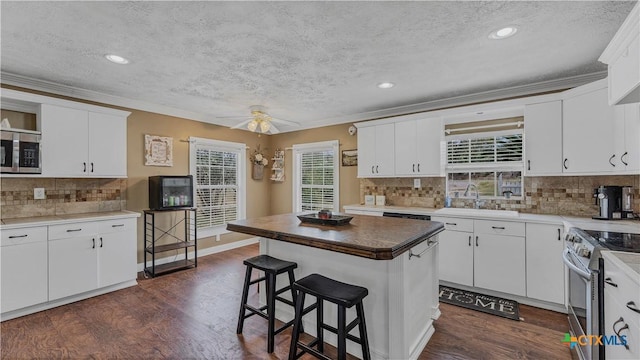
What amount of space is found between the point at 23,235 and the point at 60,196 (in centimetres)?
81

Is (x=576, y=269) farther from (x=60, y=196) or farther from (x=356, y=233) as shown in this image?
(x=60, y=196)

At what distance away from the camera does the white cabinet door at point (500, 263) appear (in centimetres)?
295

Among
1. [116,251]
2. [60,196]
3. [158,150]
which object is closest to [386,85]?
[158,150]

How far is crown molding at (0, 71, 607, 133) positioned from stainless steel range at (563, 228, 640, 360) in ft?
6.21

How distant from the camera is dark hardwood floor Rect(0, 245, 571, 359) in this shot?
2182 millimetres

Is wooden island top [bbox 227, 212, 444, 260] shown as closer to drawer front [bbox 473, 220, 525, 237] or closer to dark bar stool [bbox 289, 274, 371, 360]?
dark bar stool [bbox 289, 274, 371, 360]

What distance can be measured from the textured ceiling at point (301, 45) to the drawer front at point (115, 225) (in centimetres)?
160

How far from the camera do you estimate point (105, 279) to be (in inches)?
129

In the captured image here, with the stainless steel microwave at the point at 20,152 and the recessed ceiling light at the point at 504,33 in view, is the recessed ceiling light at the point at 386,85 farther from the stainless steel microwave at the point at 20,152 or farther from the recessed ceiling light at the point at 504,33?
the stainless steel microwave at the point at 20,152

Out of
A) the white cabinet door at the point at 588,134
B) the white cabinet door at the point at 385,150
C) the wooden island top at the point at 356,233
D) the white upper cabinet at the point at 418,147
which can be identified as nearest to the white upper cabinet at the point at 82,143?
the wooden island top at the point at 356,233

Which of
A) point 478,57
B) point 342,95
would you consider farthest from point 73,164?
point 478,57

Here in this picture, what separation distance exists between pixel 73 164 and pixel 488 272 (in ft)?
15.7

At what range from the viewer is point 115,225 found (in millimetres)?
3381

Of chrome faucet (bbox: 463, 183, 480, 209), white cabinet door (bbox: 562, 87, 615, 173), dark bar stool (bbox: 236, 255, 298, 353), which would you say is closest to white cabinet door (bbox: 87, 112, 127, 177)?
dark bar stool (bbox: 236, 255, 298, 353)
